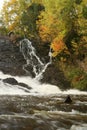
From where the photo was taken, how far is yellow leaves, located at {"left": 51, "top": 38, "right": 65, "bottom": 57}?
35188 millimetres

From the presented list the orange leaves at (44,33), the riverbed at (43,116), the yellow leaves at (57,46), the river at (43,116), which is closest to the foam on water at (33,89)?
the yellow leaves at (57,46)

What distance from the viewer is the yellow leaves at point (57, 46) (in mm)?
35188

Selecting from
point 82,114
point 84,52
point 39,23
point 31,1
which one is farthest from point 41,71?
point 82,114

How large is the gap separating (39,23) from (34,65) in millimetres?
7583

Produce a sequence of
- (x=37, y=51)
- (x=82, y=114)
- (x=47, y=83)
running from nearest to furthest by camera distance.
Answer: (x=82, y=114)
(x=47, y=83)
(x=37, y=51)

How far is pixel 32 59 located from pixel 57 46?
402 cm

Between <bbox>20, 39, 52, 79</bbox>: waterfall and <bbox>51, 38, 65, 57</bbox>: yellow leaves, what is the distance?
1.69 m

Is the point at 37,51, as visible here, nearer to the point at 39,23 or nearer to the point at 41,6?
the point at 39,23

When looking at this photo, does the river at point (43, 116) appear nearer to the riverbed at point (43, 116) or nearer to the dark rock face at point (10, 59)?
the riverbed at point (43, 116)

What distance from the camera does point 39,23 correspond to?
138 feet

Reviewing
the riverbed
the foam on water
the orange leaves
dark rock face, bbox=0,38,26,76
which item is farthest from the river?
the orange leaves

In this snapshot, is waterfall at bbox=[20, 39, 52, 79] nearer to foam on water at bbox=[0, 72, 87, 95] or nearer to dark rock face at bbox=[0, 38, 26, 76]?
dark rock face at bbox=[0, 38, 26, 76]

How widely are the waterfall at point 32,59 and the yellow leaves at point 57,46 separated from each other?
66.4 inches

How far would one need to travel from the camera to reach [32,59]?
124 ft
